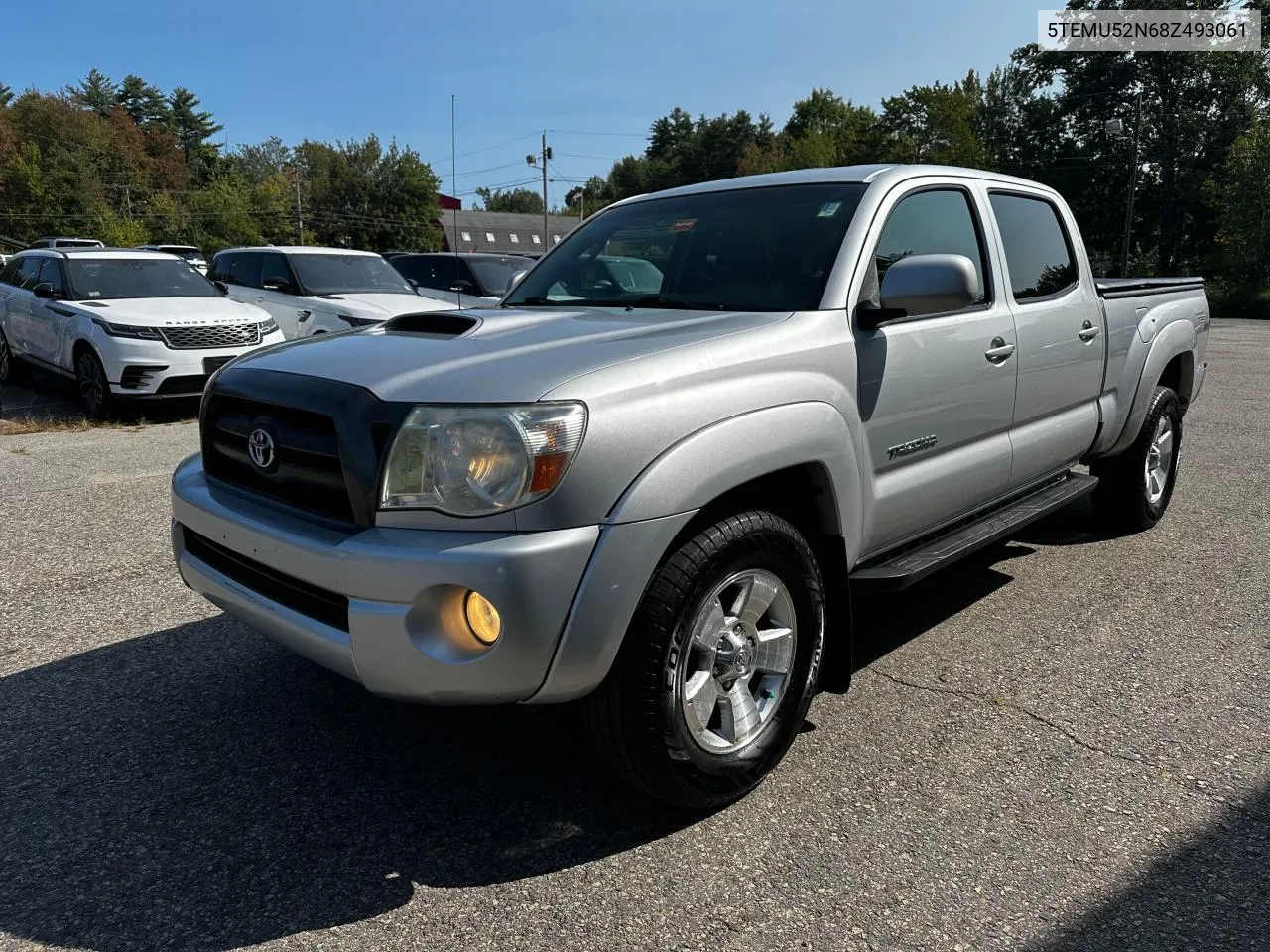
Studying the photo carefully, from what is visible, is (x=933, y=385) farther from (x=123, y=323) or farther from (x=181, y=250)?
(x=181, y=250)

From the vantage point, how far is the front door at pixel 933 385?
3.04 meters

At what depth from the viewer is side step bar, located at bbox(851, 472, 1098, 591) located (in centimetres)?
303

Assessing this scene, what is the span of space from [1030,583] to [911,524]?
156 centimetres

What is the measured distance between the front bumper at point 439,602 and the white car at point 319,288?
8.32 meters

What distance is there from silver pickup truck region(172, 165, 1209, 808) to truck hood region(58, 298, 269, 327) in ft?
21.8

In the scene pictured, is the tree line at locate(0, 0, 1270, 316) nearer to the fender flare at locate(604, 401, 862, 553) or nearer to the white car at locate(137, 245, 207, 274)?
the white car at locate(137, 245, 207, 274)

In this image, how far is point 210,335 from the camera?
365 inches

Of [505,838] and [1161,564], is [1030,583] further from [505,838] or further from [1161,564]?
[505,838]

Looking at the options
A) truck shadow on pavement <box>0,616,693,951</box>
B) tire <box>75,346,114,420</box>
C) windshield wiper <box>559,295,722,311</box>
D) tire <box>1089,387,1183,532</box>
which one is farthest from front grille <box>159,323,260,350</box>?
tire <box>1089,387,1183,532</box>

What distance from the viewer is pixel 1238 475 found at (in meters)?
6.73

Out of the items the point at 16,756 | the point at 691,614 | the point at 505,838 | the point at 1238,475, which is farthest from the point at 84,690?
the point at 1238,475

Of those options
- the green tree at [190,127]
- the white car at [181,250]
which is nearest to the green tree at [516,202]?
the green tree at [190,127]

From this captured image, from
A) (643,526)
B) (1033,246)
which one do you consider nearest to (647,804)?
(643,526)

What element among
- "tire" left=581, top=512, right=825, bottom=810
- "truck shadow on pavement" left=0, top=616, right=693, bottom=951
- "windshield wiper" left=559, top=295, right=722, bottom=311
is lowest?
"truck shadow on pavement" left=0, top=616, right=693, bottom=951
